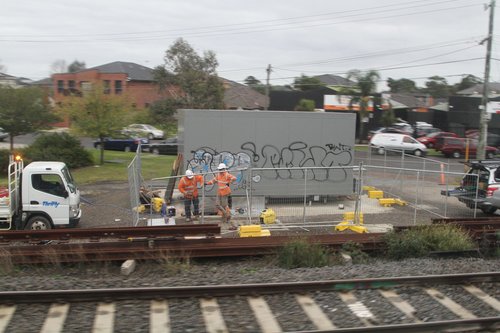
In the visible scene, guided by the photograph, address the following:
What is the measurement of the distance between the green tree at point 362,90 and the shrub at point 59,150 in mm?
31435

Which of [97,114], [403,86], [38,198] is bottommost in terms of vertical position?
[38,198]

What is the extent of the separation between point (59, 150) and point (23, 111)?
11.7 ft

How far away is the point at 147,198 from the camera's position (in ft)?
53.3

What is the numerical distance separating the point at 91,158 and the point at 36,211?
14.3m

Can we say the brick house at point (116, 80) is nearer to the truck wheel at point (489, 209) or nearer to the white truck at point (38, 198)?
the white truck at point (38, 198)

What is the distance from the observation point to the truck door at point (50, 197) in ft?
42.0

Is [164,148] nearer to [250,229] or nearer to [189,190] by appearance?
[189,190]

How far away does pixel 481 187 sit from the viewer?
15844 millimetres

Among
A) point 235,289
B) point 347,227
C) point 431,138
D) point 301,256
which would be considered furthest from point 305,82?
point 235,289

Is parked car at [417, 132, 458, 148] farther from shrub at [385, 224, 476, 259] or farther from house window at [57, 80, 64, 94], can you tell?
house window at [57, 80, 64, 94]

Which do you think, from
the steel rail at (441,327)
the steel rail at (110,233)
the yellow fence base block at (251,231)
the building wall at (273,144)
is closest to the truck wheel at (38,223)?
the steel rail at (110,233)

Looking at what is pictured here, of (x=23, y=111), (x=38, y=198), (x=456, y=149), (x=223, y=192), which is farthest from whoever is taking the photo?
(x=456, y=149)

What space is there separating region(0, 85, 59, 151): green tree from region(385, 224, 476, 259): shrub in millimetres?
22019

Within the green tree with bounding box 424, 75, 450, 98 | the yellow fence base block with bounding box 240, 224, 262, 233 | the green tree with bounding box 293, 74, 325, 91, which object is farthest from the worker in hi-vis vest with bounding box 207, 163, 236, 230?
the green tree with bounding box 424, 75, 450, 98
